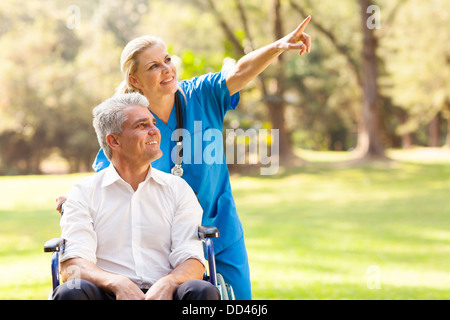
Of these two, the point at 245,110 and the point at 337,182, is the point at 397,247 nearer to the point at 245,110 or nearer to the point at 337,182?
the point at 337,182

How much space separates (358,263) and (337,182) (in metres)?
7.51

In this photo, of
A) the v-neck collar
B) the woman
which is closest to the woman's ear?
the woman

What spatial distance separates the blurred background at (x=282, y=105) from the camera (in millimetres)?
7816

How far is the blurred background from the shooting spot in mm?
7816

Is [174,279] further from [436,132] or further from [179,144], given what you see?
[436,132]

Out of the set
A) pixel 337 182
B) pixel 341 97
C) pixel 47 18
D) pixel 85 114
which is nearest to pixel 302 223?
pixel 337 182

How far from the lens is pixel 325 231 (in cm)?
819

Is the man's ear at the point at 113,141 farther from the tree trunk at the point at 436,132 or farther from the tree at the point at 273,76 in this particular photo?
the tree trunk at the point at 436,132

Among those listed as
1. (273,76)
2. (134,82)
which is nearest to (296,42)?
(134,82)

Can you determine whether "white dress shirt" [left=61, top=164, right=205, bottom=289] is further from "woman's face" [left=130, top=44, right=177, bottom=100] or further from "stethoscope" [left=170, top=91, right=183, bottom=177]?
"woman's face" [left=130, top=44, right=177, bottom=100]

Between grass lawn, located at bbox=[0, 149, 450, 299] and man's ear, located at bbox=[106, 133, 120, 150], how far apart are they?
2589mm

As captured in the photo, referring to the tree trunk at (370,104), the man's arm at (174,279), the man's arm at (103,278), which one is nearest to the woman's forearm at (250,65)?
the man's arm at (174,279)

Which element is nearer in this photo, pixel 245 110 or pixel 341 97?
pixel 245 110
